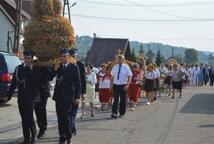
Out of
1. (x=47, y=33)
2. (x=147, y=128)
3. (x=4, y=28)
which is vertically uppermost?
(x=4, y=28)

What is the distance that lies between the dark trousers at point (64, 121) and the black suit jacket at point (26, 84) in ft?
1.78

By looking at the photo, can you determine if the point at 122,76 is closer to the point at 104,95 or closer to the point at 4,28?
the point at 104,95

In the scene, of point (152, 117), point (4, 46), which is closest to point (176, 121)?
point (152, 117)

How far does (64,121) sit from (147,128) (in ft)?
11.9

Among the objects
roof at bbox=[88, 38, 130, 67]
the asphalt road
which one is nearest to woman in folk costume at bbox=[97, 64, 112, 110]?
the asphalt road

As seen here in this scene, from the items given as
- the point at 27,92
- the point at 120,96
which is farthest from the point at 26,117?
the point at 120,96

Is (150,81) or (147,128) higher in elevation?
(150,81)

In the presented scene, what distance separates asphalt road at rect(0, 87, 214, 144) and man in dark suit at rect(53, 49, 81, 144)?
2.28 feet

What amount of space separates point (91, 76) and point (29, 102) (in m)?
6.28

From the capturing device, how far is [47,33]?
12.1 meters

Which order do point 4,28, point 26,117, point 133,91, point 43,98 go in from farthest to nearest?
point 4,28, point 133,91, point 43,98, point 26,117

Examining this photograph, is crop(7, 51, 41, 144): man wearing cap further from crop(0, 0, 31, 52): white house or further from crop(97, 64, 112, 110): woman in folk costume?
crop(0, 0, 31, 52): white house

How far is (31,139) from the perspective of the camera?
36.3 ft

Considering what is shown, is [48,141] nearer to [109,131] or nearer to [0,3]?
[109,131]
